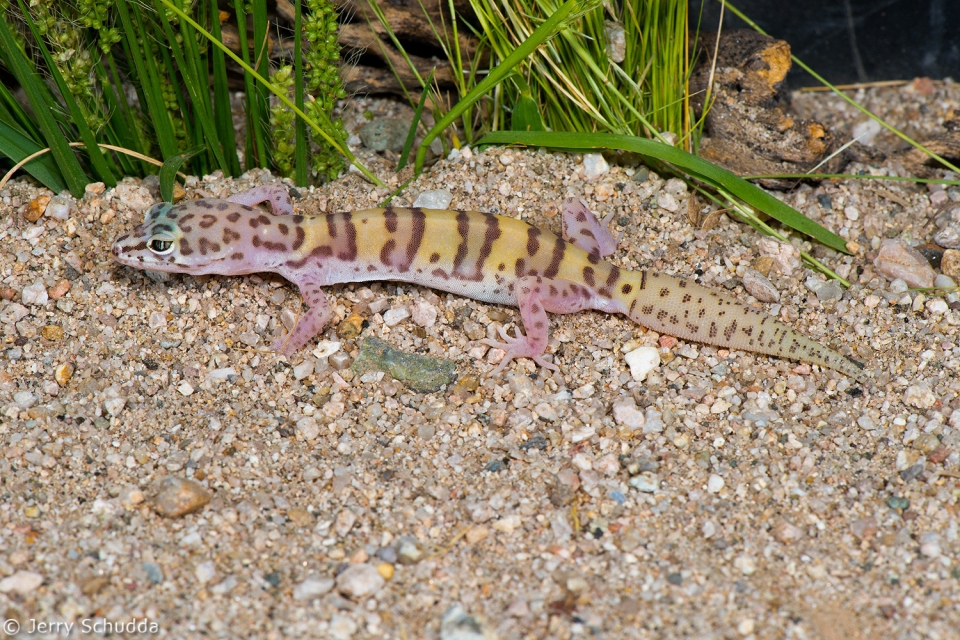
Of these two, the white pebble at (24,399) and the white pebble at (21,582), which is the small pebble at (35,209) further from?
→ the white pebble at (21,582)

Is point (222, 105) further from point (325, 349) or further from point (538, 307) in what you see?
point (538, 307)

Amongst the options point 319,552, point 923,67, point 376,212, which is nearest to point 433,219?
point 376,212

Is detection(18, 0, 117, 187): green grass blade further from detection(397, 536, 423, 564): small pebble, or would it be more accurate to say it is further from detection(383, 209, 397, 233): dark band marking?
detection(397, 536, 423, 564): small pebble

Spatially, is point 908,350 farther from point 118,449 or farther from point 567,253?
point 118,449

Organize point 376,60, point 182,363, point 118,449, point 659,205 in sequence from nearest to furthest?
point 118,449 → point 182,363 → point 659,205 → point 376,60

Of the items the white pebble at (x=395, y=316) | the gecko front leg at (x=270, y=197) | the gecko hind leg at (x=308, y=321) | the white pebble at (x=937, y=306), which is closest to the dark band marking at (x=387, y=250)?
the white pebble at (x=395, y=316)

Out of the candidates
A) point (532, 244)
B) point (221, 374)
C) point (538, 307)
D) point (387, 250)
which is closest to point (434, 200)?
point (387, 250)

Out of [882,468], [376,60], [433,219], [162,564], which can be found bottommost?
[882,468]

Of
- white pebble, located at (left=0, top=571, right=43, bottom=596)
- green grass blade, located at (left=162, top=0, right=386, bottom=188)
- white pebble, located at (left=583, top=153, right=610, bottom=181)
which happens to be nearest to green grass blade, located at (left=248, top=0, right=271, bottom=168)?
green grass blade, located at (left=162, top=0, right=386, bottom=188)
